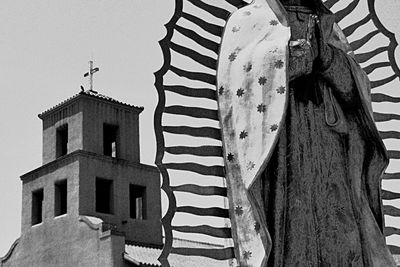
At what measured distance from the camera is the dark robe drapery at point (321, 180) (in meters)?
4.88

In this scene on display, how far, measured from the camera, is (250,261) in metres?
4.69

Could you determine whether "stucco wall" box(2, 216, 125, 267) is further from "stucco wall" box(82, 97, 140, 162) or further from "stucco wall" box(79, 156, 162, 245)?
"stucco wall" box(82, 97, 140, 162)

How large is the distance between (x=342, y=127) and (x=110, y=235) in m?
19.2

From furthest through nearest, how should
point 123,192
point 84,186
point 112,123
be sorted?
point 112,123
point 123,192
point 84,186

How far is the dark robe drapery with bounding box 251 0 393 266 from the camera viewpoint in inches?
192

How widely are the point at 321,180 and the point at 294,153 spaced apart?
23cm

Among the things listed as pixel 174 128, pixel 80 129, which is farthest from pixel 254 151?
pixel 80 129

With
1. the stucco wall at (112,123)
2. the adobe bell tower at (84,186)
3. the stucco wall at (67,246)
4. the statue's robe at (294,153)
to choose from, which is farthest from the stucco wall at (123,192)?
the statue's robe at (294,153)

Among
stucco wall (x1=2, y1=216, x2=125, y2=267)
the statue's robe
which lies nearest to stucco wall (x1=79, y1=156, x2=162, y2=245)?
stucco wall (x1=2, y1=216, x2=125, y2=267)

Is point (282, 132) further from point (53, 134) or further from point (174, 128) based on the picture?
point (53, 134)

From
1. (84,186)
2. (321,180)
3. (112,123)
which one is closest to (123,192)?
(84,186)

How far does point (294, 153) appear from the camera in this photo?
16.5ft

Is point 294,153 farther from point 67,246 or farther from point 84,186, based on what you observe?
point 67,246

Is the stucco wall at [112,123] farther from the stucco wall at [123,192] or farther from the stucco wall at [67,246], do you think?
the stucco wall at [67,246]
